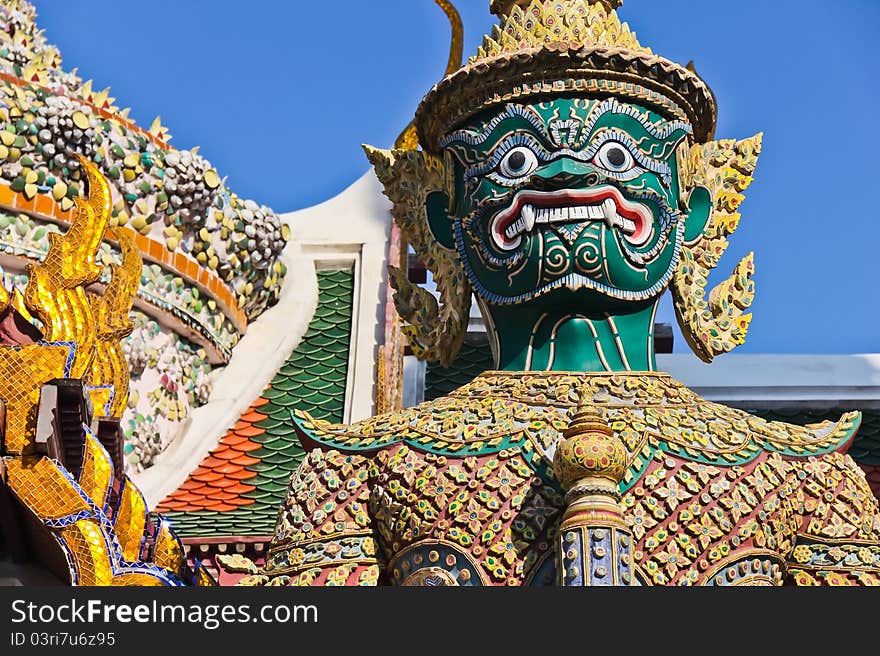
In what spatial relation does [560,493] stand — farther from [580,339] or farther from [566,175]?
[566,175]

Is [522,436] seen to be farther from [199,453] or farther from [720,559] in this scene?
[199,453]

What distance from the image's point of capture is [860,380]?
362 inches

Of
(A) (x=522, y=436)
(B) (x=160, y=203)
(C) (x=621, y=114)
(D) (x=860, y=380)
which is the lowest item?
(A) (x=522, y=436)

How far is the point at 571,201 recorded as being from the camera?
5.88 metres

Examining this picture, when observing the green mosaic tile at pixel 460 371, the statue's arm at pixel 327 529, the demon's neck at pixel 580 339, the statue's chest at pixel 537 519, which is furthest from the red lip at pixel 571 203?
the green mosaic tile at pixel 460 371

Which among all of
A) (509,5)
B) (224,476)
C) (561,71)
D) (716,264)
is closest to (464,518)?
(716,264)

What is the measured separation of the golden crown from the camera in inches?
238

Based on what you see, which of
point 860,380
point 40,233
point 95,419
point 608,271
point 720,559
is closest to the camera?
point 720,559

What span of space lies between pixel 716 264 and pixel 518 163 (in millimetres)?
845

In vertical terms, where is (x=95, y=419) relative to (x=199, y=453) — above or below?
below

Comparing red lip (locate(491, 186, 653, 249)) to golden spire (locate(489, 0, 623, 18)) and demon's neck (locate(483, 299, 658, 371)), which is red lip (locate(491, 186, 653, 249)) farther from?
golden spire (locate(489, 0, 623, 18))

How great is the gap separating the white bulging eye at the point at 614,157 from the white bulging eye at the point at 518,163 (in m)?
0.22

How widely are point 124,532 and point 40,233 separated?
277cm

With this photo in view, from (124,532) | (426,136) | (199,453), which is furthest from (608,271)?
Answer: (199,453)
